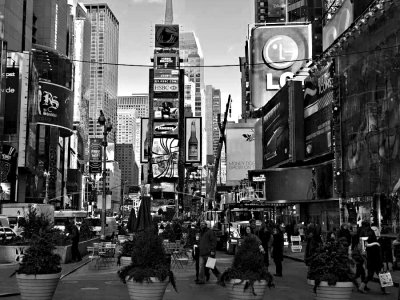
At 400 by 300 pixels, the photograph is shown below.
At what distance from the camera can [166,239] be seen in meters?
28.3

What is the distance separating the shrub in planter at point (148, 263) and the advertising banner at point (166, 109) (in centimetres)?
14176

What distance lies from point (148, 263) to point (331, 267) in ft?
10.4

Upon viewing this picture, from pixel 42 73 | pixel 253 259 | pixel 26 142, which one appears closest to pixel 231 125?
pixel 26 142

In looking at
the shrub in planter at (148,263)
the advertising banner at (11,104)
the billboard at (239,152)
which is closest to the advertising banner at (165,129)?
the billboard at (239,152)

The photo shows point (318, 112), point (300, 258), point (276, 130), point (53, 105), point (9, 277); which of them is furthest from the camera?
point (53, 105)

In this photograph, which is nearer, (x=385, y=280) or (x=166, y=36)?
(x=385, y=280)

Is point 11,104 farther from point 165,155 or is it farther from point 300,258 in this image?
point 300,258

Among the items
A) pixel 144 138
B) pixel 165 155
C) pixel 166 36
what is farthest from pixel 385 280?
pixel 166 36

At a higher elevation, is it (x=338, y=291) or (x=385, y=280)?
(x=338, y=291)

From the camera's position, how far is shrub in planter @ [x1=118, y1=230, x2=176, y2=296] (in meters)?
9.83

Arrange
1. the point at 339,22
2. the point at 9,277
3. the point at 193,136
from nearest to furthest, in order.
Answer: the point at 9,277, the point at 339,22, the point at 193,136

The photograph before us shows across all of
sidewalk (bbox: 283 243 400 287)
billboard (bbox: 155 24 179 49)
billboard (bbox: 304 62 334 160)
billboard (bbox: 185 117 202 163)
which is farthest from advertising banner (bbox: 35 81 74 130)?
sidewalk (bbox: 283 243 400 287)

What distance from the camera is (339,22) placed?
46.6 metres

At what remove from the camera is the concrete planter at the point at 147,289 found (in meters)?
9.73
